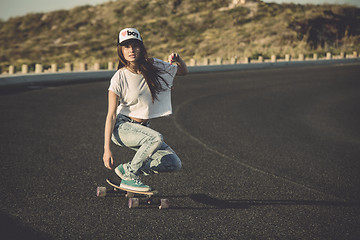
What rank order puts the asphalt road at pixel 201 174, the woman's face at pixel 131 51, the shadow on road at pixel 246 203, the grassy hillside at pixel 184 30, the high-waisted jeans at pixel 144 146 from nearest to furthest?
the asphalt road at pixel 201 174 < the woman's face at pixel 131 51 < the high-waisted jeans at pixel 144 146 < the shadow on road at pixel 246 203 < the grassy hillside at pixel 184 30

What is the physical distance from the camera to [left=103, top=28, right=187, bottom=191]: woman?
4.25 m

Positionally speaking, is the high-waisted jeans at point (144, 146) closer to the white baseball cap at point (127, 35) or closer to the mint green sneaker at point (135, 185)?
the mint green sneaker at point (135, 185)

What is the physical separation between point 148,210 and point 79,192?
0.95m

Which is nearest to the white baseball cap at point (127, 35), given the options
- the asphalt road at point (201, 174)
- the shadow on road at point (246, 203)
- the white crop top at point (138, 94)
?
the white crop top at point (138, 94)

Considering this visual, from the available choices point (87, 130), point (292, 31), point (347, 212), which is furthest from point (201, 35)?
point (347, 212)

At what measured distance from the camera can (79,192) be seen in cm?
496

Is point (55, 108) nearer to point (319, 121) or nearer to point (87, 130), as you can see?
point (87, 130)

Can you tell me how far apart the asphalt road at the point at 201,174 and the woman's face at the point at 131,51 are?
154 centimetres

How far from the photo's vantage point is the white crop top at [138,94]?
428cm

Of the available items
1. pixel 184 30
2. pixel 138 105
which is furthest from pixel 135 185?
pixel 184 30

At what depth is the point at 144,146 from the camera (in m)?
4.41

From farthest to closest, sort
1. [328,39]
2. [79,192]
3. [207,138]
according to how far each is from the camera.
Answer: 1. [328,39]
2. [207,138]
3. [79,192]

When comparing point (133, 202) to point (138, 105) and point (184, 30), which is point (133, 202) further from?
point (184, 30)

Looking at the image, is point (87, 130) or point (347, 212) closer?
point (347, 212)
